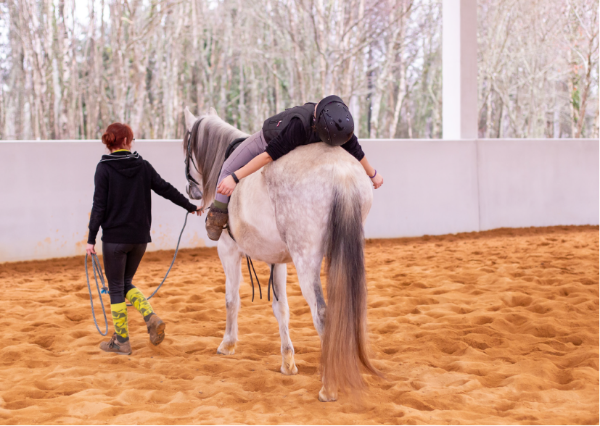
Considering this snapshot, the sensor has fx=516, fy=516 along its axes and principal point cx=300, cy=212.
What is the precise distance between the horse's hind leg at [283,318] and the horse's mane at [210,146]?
2.07 ft

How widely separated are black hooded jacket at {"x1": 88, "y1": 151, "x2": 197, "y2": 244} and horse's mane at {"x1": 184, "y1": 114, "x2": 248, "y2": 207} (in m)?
0.36

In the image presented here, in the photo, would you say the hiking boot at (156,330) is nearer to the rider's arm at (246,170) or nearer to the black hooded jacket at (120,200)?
the black hooded jacket at (120,200)

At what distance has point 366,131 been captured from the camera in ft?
54.4

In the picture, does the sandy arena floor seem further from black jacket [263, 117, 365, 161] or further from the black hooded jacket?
black jacket [263, 117, 365, 161]

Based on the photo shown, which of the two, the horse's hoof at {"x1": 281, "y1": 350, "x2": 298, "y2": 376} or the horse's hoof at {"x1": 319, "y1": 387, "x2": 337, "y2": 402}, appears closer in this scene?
the horse's hoof at {"x1": 319, "y1": 387, "x2": 337, "y2": 402}

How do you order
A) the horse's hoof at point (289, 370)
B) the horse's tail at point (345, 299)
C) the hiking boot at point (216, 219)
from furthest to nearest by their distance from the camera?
the horse's hoof at point (289, 370) → the hiking boot at point (216, 219) → the horse's tail at point (345, 299)

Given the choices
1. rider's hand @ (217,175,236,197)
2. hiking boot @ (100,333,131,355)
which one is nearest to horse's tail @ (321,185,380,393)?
rider's hand @ (217,175,236,197)

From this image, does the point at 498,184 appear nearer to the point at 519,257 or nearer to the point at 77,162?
the point at 519,257

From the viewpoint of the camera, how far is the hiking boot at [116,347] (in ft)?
9.82

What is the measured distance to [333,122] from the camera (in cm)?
210

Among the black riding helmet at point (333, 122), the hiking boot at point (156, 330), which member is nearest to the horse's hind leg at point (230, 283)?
the hiking boot at point (156, 330)

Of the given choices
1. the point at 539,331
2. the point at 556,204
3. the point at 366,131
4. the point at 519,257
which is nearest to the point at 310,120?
the point at 539,331

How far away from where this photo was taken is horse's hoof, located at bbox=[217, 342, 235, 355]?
300cm

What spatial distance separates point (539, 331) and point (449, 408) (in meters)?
1.31
